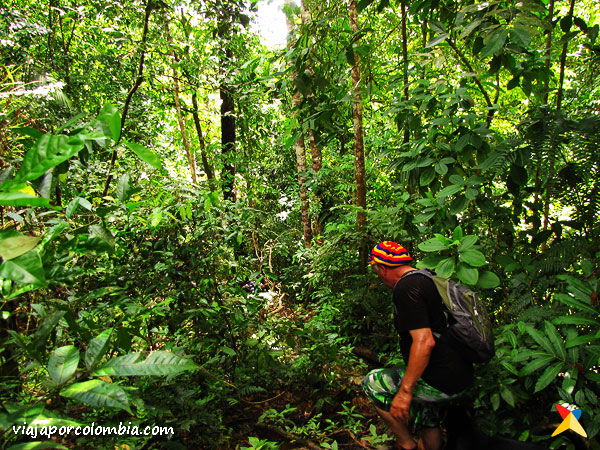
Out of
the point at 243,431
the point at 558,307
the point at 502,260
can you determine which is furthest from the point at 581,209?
the point at 243,431

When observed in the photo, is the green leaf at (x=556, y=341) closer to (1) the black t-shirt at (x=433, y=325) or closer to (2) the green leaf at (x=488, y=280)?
(2) the green leaf at (x=488, y=280)

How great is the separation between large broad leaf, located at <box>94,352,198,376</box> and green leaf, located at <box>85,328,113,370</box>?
6 cm

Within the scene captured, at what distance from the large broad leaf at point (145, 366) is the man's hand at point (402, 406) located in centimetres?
171

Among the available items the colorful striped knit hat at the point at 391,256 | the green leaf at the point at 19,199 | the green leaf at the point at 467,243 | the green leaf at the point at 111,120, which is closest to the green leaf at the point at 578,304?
the green leaf at the point at 467,243

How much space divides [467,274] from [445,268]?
150 millimetres

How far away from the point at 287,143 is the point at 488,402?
2.69 m

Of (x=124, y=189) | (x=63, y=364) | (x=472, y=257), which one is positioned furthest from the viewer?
(x=472, y=257)

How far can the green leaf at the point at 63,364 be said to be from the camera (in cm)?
103

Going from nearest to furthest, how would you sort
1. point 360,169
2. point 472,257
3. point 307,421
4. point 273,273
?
point 472,257 < point 307,421 < point 273,273 < point 360,169

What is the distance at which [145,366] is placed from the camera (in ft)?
3.50

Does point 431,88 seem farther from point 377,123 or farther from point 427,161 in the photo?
point 377,123

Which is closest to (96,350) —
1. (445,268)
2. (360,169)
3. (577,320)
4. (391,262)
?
(391,262)

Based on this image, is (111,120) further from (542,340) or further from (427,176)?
(542,340)

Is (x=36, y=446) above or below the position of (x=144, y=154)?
below
